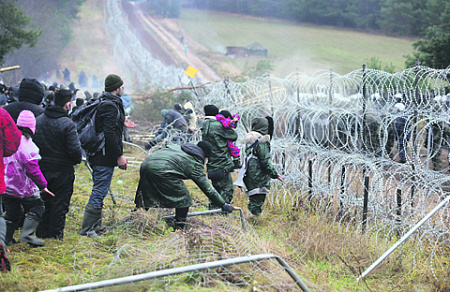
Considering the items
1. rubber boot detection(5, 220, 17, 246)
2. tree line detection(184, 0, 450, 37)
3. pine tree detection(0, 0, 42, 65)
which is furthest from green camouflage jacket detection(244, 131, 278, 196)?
tree line detection(184, 0, 450, 37)

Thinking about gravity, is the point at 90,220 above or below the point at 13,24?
below

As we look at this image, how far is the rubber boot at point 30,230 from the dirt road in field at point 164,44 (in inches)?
1102

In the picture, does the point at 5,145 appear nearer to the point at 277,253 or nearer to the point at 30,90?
the point at 30,90

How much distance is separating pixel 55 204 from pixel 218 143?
2285 millimetres

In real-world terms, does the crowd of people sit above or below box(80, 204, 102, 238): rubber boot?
above

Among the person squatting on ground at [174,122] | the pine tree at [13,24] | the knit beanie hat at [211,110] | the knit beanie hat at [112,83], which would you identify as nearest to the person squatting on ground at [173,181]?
the knit beanie hat at [112,83]

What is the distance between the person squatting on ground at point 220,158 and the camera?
5.69 meters

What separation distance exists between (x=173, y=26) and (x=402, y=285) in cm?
5709

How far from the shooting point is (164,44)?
4606 cm

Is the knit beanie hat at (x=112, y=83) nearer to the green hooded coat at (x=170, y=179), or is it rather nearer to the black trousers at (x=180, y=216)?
the green hooded coat at (x=170, y=179)

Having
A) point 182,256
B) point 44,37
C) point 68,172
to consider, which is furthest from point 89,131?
point 44,37

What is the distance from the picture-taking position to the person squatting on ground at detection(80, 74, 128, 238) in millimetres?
4336

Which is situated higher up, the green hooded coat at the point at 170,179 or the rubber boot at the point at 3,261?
the green hooded coat at the point at 170,179

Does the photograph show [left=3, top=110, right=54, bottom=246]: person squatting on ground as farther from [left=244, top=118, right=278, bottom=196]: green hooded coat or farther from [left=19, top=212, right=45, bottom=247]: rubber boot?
[left=244, top=118, right=278, bottom=196]: green hooded coat
